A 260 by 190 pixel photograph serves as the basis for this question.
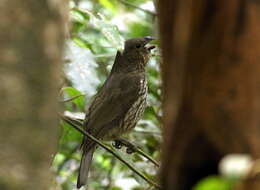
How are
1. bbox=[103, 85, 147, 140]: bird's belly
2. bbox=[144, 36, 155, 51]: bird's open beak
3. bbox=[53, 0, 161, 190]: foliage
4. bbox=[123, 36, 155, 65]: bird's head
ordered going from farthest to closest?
1. bbox=[123, 36, 155, 65]: bird's head
2. bbox=[144, 36, 155, 51]: bird's open beak
3. bbox=[103, 85, 147, 140]: bird's belly
4. bbox=[53, 0, 161, 190]: foliage

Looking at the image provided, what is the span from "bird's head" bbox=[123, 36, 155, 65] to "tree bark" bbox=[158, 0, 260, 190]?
397 centimetres

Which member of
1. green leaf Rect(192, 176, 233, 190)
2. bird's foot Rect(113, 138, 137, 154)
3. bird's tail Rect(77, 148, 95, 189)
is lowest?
green leaf Rect(192, 176, 233, 190)

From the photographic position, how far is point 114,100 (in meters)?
5.20

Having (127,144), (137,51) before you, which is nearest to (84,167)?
(127,144)

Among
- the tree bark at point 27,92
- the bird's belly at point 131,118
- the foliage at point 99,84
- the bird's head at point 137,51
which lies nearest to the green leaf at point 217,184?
the tree bark at point 27,92

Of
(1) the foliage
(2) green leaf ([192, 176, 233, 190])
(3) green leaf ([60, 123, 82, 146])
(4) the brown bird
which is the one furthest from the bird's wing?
(2) green leaf ([192, 176, 233, 190])

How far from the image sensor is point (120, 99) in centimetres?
520

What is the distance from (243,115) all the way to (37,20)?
51 centimetres

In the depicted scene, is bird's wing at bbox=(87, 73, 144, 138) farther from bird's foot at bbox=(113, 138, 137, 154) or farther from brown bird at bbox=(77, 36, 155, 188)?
bird's foot at bbox=(113, 138, 137, 154)

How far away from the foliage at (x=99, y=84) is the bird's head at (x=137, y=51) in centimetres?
12

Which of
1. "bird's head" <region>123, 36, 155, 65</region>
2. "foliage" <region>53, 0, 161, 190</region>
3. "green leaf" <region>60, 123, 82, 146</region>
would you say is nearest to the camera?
"foliage" <region>53, 0, 161, 190</region>

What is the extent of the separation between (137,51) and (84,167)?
4.39ft

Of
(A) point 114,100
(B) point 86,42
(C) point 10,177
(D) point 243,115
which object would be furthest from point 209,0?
(A) point 114,100

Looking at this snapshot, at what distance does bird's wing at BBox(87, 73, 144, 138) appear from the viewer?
4973 mm
